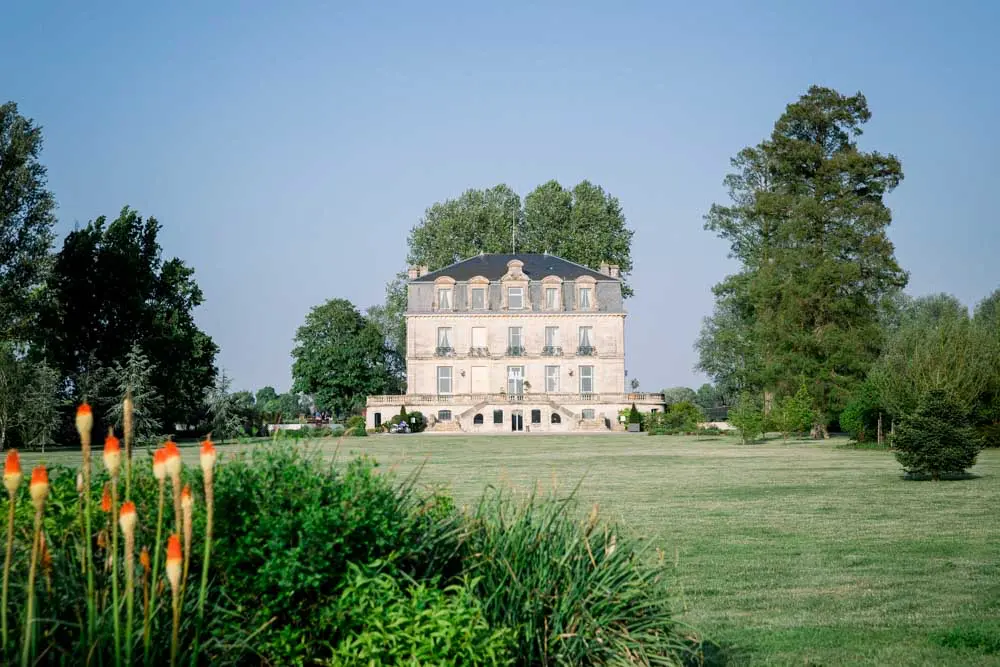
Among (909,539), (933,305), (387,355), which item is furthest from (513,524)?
(933,305)

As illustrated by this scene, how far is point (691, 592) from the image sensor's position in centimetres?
849

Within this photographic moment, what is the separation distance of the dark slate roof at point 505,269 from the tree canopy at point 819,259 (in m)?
14.9

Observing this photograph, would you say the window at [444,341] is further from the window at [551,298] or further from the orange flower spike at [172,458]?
the orange flower spike at [172,458]

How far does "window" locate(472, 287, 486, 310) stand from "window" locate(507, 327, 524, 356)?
2.08 meters

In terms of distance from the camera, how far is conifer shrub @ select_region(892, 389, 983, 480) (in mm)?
19609

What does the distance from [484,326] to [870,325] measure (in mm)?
24866

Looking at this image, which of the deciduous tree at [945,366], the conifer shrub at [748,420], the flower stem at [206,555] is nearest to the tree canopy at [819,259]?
the conifer shrub at [748,420]

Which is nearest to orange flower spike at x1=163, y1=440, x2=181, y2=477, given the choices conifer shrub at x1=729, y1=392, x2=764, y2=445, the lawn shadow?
the lawn shadow

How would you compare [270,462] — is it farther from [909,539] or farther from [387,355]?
[387,355]

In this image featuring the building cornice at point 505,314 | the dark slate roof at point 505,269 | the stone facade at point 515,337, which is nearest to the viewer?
the building cornice at point 505,314

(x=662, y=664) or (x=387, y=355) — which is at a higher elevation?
(x=387, y=355)

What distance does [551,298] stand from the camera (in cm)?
6178

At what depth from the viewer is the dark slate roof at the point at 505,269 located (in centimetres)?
6212

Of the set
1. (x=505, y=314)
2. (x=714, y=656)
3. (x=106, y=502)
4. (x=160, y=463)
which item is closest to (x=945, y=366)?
(x=714, y=656)
